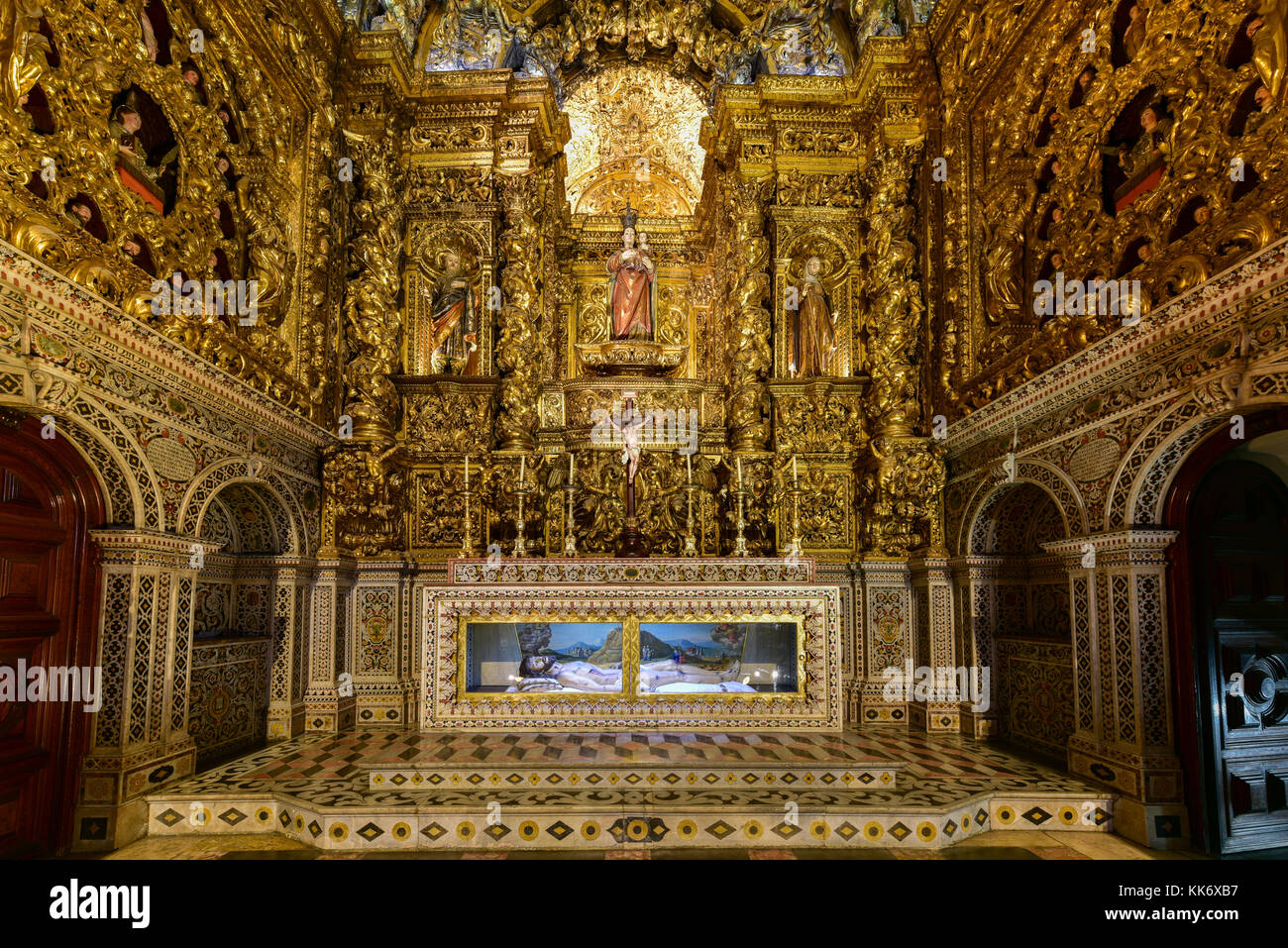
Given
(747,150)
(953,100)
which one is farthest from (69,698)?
(953,100)

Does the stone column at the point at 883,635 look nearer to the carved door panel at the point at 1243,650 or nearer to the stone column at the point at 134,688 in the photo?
the carved door panel at the point at 1243,650

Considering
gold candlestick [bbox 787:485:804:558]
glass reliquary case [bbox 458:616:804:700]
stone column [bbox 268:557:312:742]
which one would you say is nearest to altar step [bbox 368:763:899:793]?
glass reliquary case [bbox 458:616:804:700]

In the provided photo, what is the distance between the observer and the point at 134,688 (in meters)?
6.16

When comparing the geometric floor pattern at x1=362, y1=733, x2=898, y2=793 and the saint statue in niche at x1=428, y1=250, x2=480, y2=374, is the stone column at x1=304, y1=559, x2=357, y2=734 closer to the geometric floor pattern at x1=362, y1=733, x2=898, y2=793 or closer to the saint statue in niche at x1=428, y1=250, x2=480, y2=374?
the geometric floor pattern at x1=362, y1=733, x2=898, y2=793

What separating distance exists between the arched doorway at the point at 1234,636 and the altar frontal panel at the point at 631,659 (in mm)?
3243

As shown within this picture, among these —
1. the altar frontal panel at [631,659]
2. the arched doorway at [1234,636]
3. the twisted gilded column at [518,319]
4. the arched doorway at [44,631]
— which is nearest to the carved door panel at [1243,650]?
the arched doorway at [1234,636]

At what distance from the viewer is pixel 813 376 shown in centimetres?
1093

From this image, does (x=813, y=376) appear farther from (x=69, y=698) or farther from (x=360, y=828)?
(x=69, y=698)

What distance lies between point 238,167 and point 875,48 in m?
8.86

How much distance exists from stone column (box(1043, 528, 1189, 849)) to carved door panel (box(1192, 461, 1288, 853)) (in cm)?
26

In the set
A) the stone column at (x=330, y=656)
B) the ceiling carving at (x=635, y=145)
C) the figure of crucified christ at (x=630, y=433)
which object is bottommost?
the stone column at (x=330, y=656)

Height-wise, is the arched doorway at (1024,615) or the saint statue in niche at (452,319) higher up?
the saint statue in niche at (452,319)

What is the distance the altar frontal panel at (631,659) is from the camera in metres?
8.19

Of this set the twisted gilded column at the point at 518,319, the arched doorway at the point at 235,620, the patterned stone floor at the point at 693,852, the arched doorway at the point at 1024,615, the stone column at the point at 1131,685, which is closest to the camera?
the patterned stone floor at the point at 693,852
